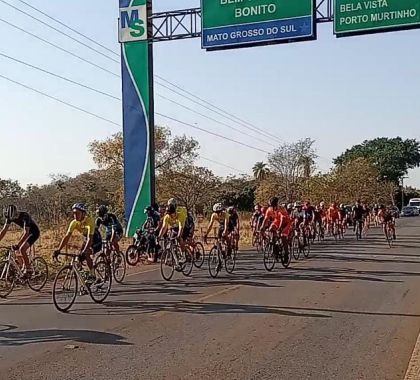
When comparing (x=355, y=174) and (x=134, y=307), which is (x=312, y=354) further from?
(x=355, y=174)

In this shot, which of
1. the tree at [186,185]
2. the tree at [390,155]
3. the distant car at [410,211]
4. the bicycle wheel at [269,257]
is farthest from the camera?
the tree at [390,155]

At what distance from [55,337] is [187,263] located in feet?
24.7

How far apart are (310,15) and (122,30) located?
701 cm

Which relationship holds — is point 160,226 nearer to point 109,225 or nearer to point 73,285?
point 109,225

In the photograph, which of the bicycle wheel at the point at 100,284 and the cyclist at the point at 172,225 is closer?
the bicycle wheel at the point at 100,284

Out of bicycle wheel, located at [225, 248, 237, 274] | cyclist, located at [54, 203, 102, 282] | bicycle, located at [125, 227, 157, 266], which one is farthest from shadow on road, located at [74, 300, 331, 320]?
bicycle, located at [125, 227, 157, 266]

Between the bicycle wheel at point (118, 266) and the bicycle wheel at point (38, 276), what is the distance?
1.43 meters

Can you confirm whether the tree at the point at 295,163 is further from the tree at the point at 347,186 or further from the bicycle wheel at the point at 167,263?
the bicycle wheel at the point at 167,263

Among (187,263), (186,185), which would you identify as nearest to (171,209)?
(187,263)

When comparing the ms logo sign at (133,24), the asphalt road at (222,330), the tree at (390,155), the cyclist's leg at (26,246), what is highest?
the tree at (390,155)

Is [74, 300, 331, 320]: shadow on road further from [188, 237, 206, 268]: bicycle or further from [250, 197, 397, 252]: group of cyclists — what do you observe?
[250, 197, 397, 252]: group of cyclists

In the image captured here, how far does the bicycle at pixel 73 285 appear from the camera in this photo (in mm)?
11188

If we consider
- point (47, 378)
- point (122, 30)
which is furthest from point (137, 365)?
point (122, 30)

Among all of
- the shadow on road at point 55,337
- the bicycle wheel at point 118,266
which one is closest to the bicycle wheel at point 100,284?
the bicycle wheel at point 118,266
